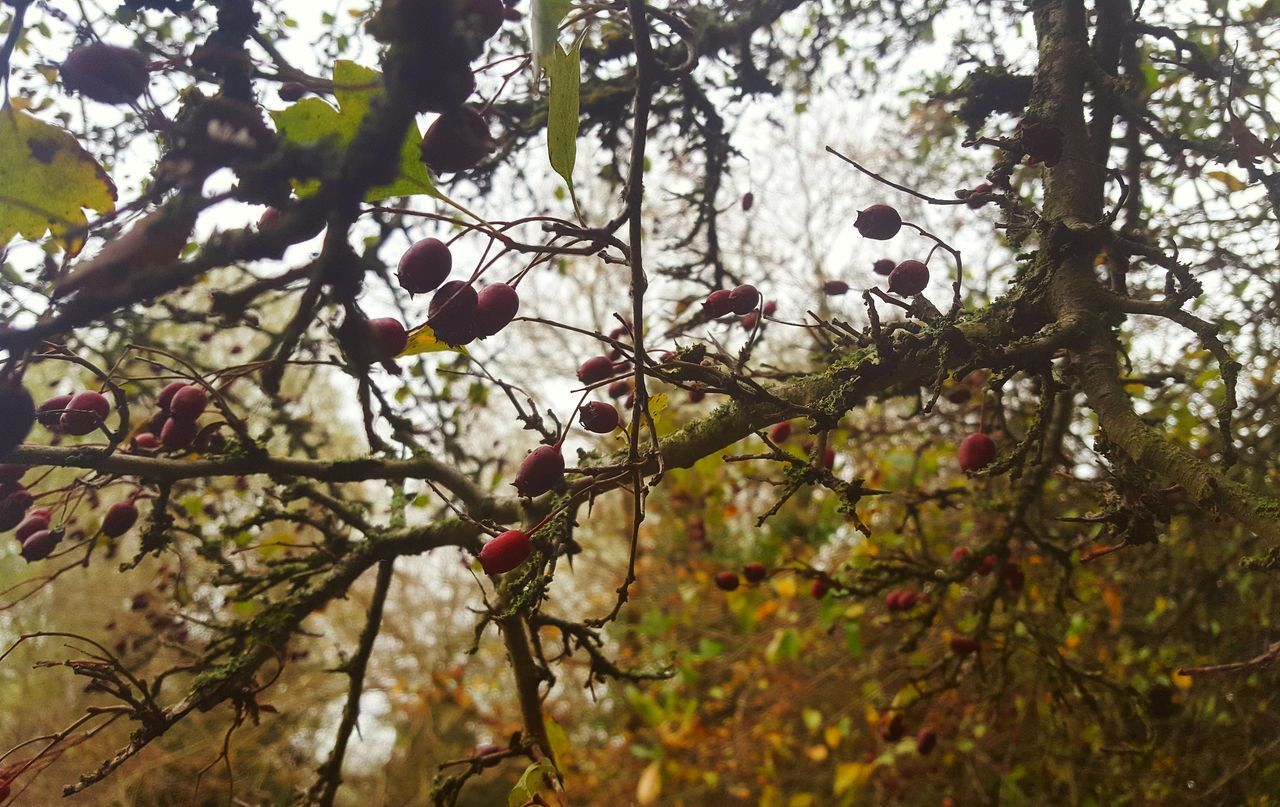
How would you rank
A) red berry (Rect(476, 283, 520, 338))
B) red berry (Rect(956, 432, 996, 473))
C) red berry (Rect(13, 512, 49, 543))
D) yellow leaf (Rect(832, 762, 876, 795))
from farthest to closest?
yellow leaf (Rect(832, 762, 876, 795)) → red berry (Rect(13, 512, 49, 543)) → red berry (Rect(956, 432, 996, 473)) → red berry (Rect(476, 283, 520, 338))

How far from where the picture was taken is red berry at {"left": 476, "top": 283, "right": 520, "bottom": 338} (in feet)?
2.46

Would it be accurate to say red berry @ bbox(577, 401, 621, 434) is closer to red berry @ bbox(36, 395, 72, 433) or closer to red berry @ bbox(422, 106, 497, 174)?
red berry @ bbox(422, 106, 497, 174)

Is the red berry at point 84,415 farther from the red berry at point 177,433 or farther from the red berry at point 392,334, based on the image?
the red berry at point 392,334

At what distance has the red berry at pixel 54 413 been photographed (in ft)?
3.15

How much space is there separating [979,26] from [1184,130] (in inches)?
28.1

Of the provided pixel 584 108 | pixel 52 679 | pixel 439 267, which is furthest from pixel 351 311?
pixel 52 679

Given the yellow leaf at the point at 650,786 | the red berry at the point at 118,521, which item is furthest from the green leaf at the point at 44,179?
the yellow leaf at the point at 650,786

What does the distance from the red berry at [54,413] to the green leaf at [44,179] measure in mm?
247

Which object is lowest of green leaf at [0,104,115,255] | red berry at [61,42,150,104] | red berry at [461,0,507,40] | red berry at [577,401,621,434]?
red berry at [577,401,621,434]

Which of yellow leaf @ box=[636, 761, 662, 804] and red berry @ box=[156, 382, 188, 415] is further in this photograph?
yellow leaf @ box=[636, 761, 662, 804]

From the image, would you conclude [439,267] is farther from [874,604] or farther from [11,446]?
[874,604]

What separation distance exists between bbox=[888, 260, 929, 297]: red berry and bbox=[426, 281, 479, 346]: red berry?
0.58 meters

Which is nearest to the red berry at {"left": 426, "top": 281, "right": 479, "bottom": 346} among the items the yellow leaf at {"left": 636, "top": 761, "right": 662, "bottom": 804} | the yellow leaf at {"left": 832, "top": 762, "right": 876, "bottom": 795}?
the yellow leaf at {"left": 832, "top": 762, "right": 876, "bottom": 795}

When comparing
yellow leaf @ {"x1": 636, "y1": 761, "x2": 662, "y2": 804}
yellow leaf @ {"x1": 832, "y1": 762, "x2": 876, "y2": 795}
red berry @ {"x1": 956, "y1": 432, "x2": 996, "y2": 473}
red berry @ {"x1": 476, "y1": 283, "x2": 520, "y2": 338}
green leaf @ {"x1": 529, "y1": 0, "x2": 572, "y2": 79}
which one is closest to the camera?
green leaf @ {"x1": 529, "y1": 0, "x2": 572, "y2": 79}
